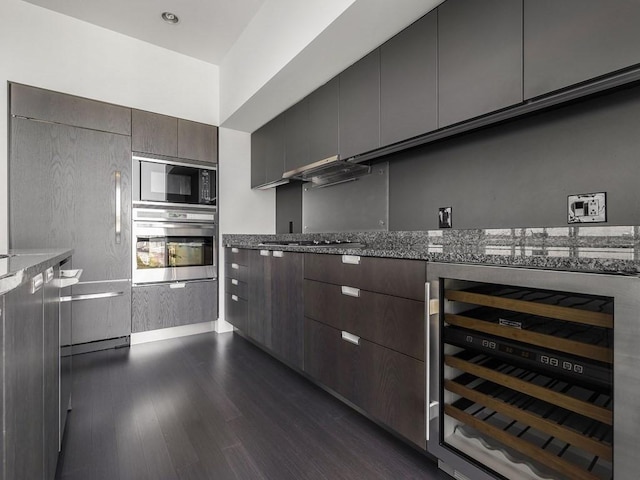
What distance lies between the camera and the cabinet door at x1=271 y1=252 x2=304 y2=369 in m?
2.08

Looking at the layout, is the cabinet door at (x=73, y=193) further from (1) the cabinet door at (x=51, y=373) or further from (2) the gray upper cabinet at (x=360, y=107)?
(2) the gray upper cabinet at (x=360, y=107)

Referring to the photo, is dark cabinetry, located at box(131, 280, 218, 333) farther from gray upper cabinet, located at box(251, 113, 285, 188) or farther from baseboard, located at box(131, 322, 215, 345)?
gray upper cabinet, located at box(251, 113, 285, 188)

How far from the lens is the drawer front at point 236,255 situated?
9.40ft

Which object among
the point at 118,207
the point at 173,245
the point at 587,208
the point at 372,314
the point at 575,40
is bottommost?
the point at 372,314

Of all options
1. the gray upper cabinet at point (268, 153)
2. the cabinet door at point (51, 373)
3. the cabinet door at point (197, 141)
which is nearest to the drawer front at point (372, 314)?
the cabinet door at point (51, 373)

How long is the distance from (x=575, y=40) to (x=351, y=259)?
48.8 inches

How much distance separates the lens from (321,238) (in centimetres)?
298

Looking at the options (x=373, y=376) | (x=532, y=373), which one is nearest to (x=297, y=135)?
(x=373, y=376)

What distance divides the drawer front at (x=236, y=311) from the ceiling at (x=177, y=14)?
2.47 m

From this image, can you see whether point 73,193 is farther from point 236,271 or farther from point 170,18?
point 170,18

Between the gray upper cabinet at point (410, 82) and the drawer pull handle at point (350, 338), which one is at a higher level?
the gray upper cabinet at point (410, 82)

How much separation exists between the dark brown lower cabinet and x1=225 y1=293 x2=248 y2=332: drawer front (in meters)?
1.08

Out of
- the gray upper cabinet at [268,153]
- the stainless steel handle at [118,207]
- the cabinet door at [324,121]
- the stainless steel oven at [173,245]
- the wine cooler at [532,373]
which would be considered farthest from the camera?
the gray upper cabinet at [268,153]

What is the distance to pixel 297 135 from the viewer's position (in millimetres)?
2846
